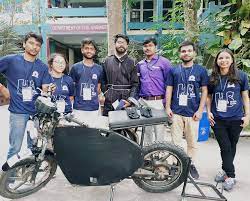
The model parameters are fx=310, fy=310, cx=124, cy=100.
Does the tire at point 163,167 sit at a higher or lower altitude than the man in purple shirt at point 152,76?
lower

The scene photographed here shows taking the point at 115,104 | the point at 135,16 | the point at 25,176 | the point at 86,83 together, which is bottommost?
the point at 25,176

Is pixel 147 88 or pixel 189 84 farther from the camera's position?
pixel 147 88

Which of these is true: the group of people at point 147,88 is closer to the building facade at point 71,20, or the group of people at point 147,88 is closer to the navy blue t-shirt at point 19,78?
the navy blue t-shirt at point 19,78

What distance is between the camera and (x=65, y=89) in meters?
3.88

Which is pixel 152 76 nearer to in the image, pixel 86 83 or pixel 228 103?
pixel 86 83

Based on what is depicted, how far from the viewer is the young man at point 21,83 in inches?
133

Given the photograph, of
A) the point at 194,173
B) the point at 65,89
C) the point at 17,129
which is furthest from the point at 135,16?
the point at 17,129

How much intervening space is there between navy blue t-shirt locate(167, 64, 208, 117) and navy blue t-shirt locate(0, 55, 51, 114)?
1615 mm

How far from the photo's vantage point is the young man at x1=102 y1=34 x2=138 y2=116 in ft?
13.1

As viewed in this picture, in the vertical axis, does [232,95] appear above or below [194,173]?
above

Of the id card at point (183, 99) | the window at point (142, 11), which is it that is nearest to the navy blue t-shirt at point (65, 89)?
the id card at point (183, 99)

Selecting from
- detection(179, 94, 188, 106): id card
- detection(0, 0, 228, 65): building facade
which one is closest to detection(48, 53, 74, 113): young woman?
detection(179, 94, 188, 106): id card

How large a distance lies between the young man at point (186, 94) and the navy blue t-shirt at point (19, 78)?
1.59 meters

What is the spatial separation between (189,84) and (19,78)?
194 cm
